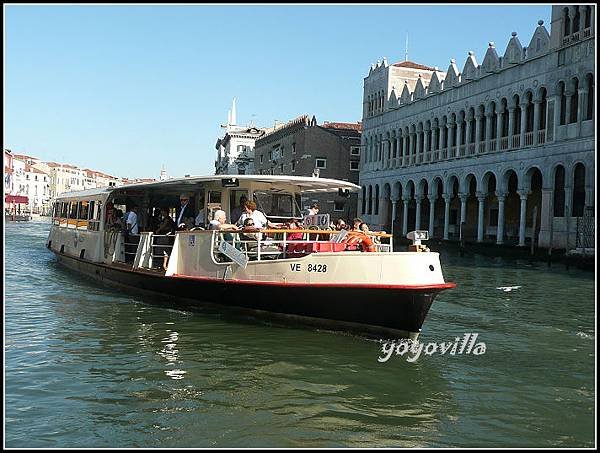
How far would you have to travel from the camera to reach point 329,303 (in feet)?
29.5

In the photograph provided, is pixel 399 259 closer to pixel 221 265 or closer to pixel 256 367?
pixel 256 367

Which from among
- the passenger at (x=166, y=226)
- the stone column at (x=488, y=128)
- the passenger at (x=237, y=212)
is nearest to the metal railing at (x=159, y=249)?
the passenger at (x=166, y=226)

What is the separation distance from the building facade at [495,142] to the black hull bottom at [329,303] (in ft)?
63.5

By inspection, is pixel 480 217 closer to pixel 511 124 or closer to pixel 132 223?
pixel 511 124

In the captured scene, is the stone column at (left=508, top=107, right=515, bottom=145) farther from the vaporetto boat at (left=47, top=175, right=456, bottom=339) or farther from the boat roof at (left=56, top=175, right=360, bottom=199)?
the vaporetto boat at (left=47, top=175, right=456, bottom=339)

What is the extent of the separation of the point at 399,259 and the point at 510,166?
86.8ft

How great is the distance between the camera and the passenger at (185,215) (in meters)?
12.2

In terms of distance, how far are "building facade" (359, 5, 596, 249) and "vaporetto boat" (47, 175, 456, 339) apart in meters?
17.8

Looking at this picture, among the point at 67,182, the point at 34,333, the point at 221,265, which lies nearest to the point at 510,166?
the point at 221,265

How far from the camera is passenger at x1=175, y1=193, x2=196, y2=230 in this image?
12180mm

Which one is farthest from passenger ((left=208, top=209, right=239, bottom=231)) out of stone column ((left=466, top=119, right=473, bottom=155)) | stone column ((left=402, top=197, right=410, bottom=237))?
stone column ((left=402, top=197, right=410, bottom=237))

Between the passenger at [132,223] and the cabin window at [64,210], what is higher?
the cabin window at [64,210]

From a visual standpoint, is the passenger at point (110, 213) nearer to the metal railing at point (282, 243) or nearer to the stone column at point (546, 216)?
the metal railing at point (282, 243)

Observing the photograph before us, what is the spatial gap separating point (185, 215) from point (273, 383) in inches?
249
